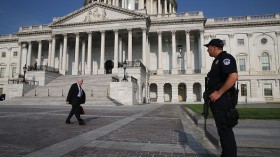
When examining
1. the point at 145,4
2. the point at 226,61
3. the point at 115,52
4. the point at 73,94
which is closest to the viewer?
the point at 226,61

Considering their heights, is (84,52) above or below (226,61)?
above

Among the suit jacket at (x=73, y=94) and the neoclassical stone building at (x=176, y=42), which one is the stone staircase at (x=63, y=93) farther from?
the suit jacket at (x=73, y=94)

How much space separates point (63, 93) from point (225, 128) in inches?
1318

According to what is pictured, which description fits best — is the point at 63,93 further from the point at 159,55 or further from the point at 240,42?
the point at 240,42

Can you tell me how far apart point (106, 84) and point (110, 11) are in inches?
755

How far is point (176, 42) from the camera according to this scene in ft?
165

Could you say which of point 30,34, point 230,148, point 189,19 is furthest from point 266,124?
point 30,34

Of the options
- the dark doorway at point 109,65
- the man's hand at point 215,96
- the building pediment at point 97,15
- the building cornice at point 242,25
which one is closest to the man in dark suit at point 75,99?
the man's hand at point 215,96

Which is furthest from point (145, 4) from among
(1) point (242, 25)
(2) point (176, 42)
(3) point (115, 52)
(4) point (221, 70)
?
(4) point (221, 70)

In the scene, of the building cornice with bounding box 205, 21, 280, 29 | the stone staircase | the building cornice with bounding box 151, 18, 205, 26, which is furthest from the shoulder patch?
the building cornice with bounding box 205, 21, 280, 29

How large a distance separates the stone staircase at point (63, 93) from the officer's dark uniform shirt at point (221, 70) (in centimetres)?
2258

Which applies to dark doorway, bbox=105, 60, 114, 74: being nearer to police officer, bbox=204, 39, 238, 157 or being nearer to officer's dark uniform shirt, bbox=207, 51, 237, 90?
officer's dark uniform shirt, bbox=207, 51, 237, 90

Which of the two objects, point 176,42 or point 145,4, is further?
point 145,4

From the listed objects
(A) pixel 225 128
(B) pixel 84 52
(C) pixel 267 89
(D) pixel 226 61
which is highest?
(B) pixel 84 52
